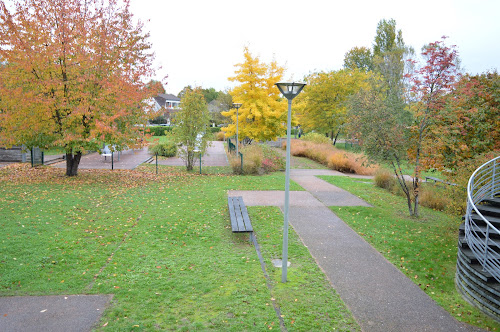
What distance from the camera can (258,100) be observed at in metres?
25.0

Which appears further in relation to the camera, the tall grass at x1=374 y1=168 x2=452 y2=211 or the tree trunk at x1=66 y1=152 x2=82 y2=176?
the tree trunk at x1=66 y1=152 x2=82 y2=176

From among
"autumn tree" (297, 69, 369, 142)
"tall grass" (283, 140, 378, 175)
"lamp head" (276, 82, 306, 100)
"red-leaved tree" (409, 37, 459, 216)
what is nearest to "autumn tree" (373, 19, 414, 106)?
"autumn tree" (297, 69, 369, 142)

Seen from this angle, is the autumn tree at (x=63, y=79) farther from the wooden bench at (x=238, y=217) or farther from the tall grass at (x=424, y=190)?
the tall grass at (x=424, y=190)

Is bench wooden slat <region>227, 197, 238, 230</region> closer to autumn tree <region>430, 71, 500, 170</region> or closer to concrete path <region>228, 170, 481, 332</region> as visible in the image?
concrete path <region>228, 170, 481, 332</region>

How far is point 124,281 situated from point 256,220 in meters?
4.68

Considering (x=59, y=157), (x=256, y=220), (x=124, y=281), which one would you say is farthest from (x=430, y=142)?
(x=59, y=157)

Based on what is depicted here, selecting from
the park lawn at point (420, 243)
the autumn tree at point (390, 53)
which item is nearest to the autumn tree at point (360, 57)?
the autumn tree at point (390, 53)

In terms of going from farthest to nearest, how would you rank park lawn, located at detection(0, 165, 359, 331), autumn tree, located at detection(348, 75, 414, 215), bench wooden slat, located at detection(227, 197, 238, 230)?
autumn tree, located at detection(348, 75, 414, 215), bench wooden slat, located at detection(227, 197, 238, 230), park lawn, located at detection(0, 165, 359, 331)

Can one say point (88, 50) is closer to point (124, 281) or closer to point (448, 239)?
point (124, 281)

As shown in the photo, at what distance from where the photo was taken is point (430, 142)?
33.7 ft

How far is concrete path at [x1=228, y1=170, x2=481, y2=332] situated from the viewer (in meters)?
5.09

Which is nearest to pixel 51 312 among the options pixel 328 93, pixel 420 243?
pixel 420 243

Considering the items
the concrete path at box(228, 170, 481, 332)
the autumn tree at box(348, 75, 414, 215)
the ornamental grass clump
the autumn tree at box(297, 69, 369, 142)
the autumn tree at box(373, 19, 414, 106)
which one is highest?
the autumn tree at box(373, 19, 414, 106)

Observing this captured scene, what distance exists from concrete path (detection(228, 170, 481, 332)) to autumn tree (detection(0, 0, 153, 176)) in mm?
8336
